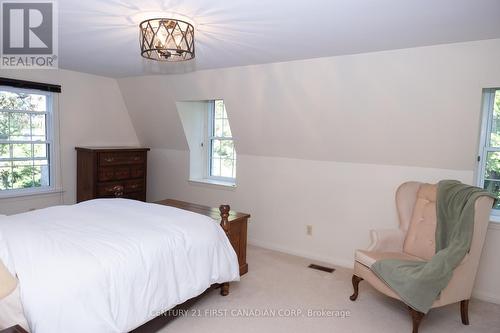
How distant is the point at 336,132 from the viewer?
3.46 meters

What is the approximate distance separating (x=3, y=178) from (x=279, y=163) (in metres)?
3.23

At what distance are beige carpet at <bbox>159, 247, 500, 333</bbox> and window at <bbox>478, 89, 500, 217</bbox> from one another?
3.53 feet

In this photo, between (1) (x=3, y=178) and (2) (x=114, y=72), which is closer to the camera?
(1) (x=3, y=178)

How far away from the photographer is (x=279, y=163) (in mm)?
4082

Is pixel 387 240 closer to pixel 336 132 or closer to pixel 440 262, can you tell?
pixel 440 262

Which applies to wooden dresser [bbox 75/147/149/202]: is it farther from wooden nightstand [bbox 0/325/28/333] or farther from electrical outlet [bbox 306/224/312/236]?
wooden nightstand [bbox 0/325/28/333]

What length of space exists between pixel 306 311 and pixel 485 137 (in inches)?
88.4

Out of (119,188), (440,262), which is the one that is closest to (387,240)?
(440,262)

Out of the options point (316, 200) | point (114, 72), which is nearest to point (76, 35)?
point (114, 72)

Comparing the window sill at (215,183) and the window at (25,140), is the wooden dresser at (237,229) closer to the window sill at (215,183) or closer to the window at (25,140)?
the window sill at (215,183)

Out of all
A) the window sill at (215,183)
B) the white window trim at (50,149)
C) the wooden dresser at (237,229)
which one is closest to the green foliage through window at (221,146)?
the window sill at (215,183)

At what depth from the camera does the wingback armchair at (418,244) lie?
2.37 metres

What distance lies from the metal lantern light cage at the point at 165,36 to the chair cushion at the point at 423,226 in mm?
2326

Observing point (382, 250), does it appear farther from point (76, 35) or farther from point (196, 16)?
point (76, 35)
